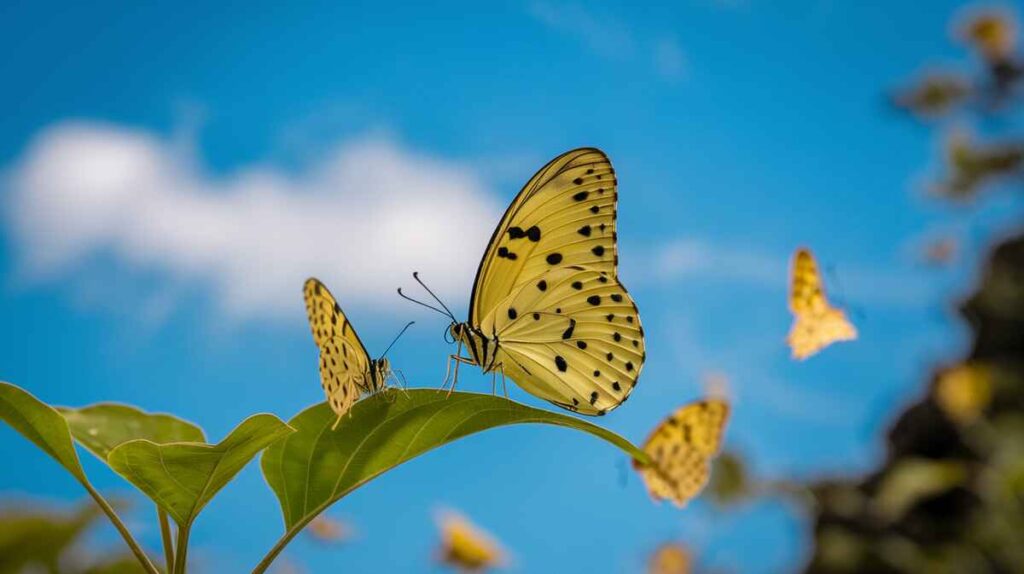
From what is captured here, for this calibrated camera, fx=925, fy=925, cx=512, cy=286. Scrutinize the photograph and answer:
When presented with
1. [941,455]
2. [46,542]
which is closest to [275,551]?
[46,542]

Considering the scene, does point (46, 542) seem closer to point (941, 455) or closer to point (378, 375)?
point (378, 375)

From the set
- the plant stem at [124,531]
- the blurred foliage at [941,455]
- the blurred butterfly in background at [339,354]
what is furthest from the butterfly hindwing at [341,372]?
the blurred foliage at [941,455]

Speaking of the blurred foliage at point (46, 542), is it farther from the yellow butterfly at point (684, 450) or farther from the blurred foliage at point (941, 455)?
the blurred foliage at point (941, 455)

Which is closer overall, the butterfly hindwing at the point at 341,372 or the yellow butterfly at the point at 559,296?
the butterfly hindwing at the point at 341,372

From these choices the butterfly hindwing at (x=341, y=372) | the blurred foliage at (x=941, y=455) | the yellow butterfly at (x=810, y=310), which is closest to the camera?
the butterfly hindwing at (x=341, y=372)

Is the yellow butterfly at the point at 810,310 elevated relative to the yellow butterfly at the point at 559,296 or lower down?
lower down

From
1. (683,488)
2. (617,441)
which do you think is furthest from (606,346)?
(617,441)
